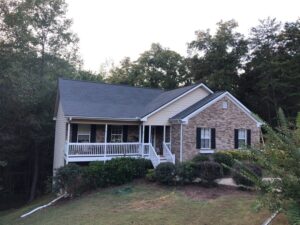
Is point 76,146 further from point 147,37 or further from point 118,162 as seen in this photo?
point 147,37

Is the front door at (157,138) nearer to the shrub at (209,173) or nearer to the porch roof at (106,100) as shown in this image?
the porch roof at (106,100)

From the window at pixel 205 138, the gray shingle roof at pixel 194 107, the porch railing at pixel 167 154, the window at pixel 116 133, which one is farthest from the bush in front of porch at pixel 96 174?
the window at pixel 205 138

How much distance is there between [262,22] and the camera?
31.7 m

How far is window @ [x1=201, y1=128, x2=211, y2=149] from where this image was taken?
19.3m

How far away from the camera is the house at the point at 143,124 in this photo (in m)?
17.5

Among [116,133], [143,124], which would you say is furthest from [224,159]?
[116,133]

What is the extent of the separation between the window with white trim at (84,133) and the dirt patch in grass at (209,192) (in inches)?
294

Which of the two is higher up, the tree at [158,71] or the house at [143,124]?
the tree at [158,71]

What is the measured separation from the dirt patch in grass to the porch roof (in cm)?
659

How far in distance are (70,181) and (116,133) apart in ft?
18.6

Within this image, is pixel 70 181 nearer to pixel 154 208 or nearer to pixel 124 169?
pixel 124 169

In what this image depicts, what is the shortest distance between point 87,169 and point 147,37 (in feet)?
102

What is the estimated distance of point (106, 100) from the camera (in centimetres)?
1981

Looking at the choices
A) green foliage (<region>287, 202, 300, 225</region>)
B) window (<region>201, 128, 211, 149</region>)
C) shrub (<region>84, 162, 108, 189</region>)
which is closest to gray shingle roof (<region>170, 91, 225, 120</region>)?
window (<region>201, 128, 211, 149</region>)
